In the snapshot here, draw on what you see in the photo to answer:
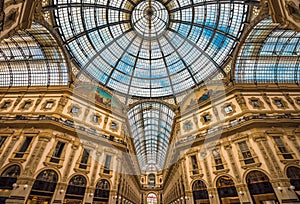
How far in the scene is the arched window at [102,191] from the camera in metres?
21.7

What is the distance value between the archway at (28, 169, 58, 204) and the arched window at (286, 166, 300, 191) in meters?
28.3

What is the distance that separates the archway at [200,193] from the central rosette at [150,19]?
29318mm

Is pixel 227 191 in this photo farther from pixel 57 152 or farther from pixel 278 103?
pixel 57 152

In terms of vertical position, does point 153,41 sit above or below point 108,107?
above

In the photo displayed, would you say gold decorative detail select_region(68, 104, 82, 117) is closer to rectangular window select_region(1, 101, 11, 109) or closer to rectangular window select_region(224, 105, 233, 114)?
rectangular window select_region(1, 101, 11, 109)

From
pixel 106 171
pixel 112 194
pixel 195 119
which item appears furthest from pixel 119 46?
pixel 112 194

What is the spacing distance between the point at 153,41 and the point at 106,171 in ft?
91.4

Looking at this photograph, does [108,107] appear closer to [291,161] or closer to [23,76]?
[23,76]

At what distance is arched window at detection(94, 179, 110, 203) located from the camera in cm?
2167

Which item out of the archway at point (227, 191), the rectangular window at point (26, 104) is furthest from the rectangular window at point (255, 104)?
the rectangular window at point (26, 104)

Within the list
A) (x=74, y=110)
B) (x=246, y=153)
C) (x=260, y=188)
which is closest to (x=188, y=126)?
(x=246, y=153)

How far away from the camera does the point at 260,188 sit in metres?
17.9

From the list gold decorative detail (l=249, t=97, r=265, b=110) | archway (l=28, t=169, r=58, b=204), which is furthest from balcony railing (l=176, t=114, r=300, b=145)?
archway (l=28, t=169, r=58, b=204)

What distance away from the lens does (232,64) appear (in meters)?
27.1
